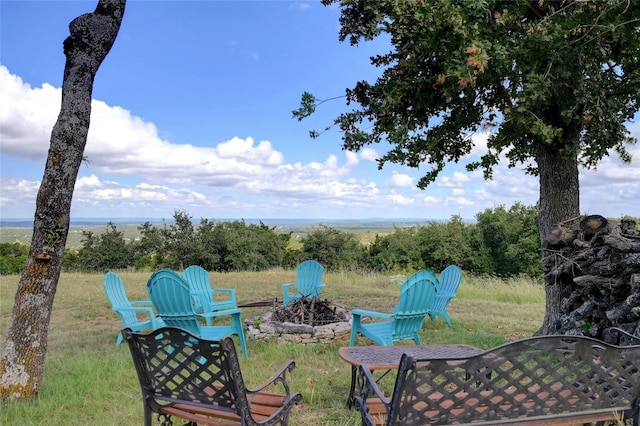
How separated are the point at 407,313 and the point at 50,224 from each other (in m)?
3.57

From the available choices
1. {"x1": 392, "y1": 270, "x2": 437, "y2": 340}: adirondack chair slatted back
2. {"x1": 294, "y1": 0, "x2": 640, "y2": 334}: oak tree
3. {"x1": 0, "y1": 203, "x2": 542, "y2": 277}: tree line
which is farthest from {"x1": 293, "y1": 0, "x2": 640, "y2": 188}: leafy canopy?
{"x1": 0, "y1": 203, "x2": 542, "y2": 277}: tree line

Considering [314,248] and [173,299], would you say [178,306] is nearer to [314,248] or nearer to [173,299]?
[173,299]

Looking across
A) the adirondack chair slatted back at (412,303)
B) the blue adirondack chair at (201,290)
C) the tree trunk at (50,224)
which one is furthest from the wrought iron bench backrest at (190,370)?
the blue adirondack chair at (201,290)

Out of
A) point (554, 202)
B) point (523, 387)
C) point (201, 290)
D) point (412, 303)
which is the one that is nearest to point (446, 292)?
point (554, 202)

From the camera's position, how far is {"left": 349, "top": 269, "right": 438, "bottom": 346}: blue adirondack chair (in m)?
5.04

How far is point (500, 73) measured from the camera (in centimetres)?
530

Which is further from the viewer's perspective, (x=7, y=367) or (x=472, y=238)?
(x=472, y=238)

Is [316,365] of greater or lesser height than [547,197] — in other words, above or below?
below

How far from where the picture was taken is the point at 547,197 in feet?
19.8

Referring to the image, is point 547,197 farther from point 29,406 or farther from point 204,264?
point 204,264

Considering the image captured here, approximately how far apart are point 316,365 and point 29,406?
2.61 m

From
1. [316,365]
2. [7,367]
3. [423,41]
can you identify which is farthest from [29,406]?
[423,41]

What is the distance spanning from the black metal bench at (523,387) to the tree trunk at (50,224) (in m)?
2.96

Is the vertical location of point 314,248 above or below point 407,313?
below
